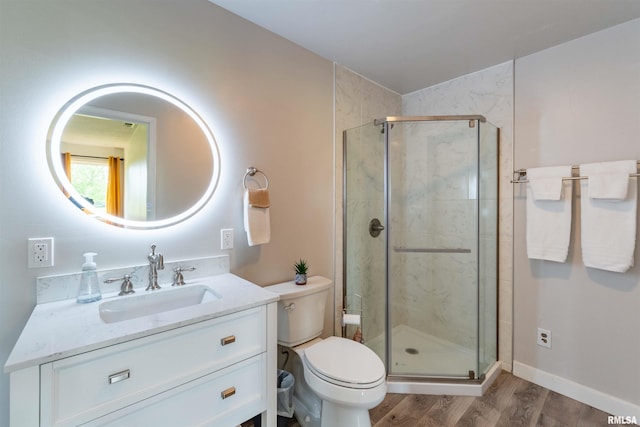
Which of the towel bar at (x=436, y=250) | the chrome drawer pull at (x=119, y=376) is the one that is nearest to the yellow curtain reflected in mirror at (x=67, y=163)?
the chrome drawer pull at (x=119, y=376)

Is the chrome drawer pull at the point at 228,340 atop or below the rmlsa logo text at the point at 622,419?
atop

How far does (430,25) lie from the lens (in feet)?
5.61

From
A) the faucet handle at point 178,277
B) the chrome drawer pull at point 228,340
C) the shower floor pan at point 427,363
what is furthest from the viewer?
the shower floor pan at point 427,363

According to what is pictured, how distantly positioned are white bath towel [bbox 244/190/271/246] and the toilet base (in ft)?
3.01

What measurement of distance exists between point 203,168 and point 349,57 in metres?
1.36

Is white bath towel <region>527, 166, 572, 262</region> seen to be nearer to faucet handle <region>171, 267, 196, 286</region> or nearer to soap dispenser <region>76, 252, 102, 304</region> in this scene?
faucet handle <region>171, 267, 196, 286</region>

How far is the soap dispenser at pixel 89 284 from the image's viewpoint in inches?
45.0

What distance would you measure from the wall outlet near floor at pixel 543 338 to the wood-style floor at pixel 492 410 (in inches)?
11.7

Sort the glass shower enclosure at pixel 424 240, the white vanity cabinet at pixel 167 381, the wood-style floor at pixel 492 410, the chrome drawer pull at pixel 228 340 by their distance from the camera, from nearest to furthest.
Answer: the white vanity cabinet at pixel 167 381 → the chrome drawer pull at pixel 228 340 → the wood-style floor at pixel 492 410 → the glass shower enclosure at pixel 424 240

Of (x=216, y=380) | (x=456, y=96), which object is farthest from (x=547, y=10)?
(x=216, y=380)

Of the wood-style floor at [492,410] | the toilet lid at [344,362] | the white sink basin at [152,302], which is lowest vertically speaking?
the wood-style floor at [492,410]

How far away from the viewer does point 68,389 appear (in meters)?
0.78

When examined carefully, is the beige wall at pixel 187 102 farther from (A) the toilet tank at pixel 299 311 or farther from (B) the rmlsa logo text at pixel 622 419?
(B) the rmlsa logo text at pixel 622 419

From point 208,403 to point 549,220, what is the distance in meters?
2.23
